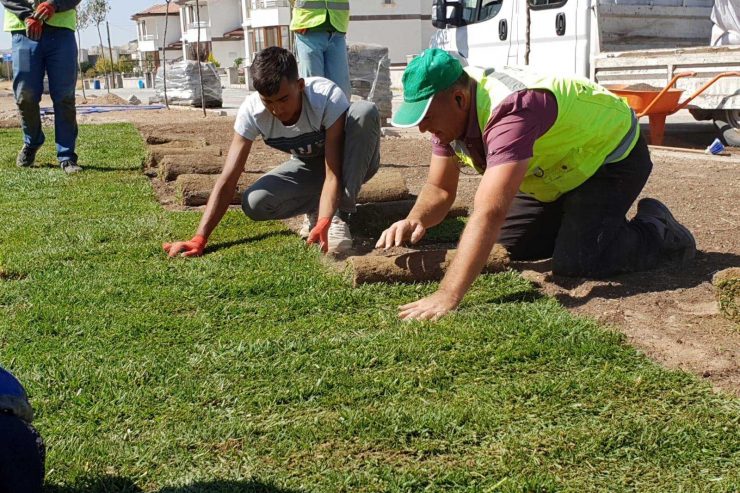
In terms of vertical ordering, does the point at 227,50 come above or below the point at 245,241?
above

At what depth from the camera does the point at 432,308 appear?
128 inches

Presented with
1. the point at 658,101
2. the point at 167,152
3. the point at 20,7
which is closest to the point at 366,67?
the point at 658,101

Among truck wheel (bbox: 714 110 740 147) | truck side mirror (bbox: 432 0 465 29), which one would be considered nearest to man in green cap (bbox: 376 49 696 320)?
truck wheel (bbox: 714 110 740 147)

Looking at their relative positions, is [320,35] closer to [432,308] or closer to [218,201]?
[218,201]

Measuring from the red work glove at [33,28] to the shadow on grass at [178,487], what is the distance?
5609mm

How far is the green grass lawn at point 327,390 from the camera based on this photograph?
7.37ft

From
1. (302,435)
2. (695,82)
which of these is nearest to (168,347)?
(302,435)

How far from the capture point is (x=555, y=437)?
7.81 ft

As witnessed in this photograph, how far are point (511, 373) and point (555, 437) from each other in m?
0.47

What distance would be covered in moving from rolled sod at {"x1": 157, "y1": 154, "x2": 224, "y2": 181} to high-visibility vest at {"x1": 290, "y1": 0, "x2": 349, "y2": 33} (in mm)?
1207

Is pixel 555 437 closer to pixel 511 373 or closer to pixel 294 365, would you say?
pixel 511 373

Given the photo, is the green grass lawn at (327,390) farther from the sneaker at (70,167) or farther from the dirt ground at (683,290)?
the sneaker at (70,167)

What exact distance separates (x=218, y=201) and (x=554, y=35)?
21.5 ft

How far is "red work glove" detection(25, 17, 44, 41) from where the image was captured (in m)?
6.84
